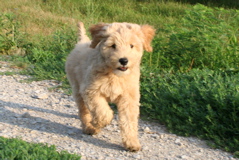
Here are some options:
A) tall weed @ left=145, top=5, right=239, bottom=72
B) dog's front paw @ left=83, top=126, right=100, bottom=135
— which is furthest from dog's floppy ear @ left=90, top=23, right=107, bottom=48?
tall weed @ left=145, top=5, right=239, bottom=72

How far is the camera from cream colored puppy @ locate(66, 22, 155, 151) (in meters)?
4.41

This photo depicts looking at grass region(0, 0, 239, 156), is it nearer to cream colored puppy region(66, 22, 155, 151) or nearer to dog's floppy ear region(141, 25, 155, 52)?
cream colored puppy region(66, 22, 155, 151)

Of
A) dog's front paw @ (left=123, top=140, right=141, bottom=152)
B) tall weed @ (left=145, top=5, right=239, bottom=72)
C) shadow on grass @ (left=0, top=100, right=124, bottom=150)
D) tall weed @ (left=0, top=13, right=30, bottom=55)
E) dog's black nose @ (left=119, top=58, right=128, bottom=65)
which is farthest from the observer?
tall weed @ (left=0, top=13, right=30, bottom=55)

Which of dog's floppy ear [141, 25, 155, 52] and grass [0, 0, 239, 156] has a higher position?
dog's floppy ear [141, 25, 155, 52]

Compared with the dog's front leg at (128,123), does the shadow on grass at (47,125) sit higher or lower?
lower

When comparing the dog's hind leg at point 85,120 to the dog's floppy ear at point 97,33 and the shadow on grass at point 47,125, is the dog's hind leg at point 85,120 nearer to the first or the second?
the shadow on grass at point 47,125

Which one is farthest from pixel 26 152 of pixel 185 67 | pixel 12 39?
pixel 12 39

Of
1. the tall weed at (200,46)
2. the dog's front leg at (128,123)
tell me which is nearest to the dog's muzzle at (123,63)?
the dog's front leg at (128,123)

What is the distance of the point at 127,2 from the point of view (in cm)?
1606

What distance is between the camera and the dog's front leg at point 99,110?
459 cm

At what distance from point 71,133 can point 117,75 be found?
4.24 feet

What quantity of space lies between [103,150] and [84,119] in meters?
0.77

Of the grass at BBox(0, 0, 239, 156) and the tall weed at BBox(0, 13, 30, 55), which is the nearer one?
the grass at BBox(0, 0, 239, 156)

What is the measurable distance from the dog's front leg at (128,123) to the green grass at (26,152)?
809 millimetres
